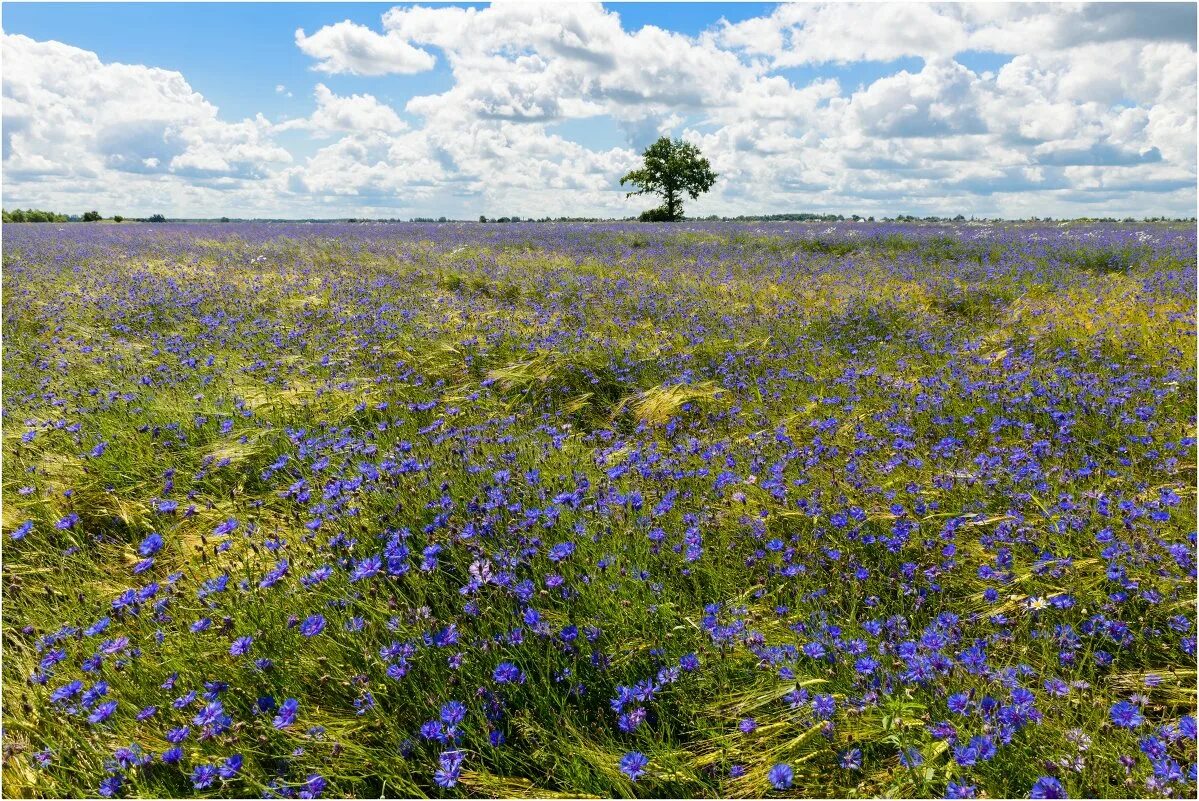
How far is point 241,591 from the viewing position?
240 cm

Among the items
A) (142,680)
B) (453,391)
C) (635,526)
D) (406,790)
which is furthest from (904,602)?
(453,391)

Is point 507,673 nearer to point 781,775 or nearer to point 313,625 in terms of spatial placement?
point 313,625

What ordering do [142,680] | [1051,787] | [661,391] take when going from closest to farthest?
[1051,787] < [142,680] < [661,391]

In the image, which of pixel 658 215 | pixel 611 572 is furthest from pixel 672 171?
pixel 611 572

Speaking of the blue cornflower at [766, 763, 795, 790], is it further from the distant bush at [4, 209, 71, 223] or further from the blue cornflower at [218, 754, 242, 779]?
the distant bush at [4, 209, 71, 223]

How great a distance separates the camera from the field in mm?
1739

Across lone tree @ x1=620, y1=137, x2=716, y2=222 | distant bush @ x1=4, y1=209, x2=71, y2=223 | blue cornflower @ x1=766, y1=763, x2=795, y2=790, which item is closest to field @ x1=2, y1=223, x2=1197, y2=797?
blue cornflower @ x1=766, y1=763, x2=795, y2=790

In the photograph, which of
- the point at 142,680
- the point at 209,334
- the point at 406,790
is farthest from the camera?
the point at 209,334

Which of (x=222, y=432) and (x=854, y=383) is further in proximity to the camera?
(x=854, y=383)

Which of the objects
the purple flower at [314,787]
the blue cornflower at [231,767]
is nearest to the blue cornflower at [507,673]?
the purple flower at [314,787]

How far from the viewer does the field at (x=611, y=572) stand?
5.71 ft

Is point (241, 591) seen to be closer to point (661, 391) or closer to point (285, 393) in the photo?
point (285, 393)

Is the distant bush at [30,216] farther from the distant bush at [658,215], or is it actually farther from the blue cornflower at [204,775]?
the blue cornflower at [204,775]

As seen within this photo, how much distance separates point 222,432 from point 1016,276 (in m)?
9.95
